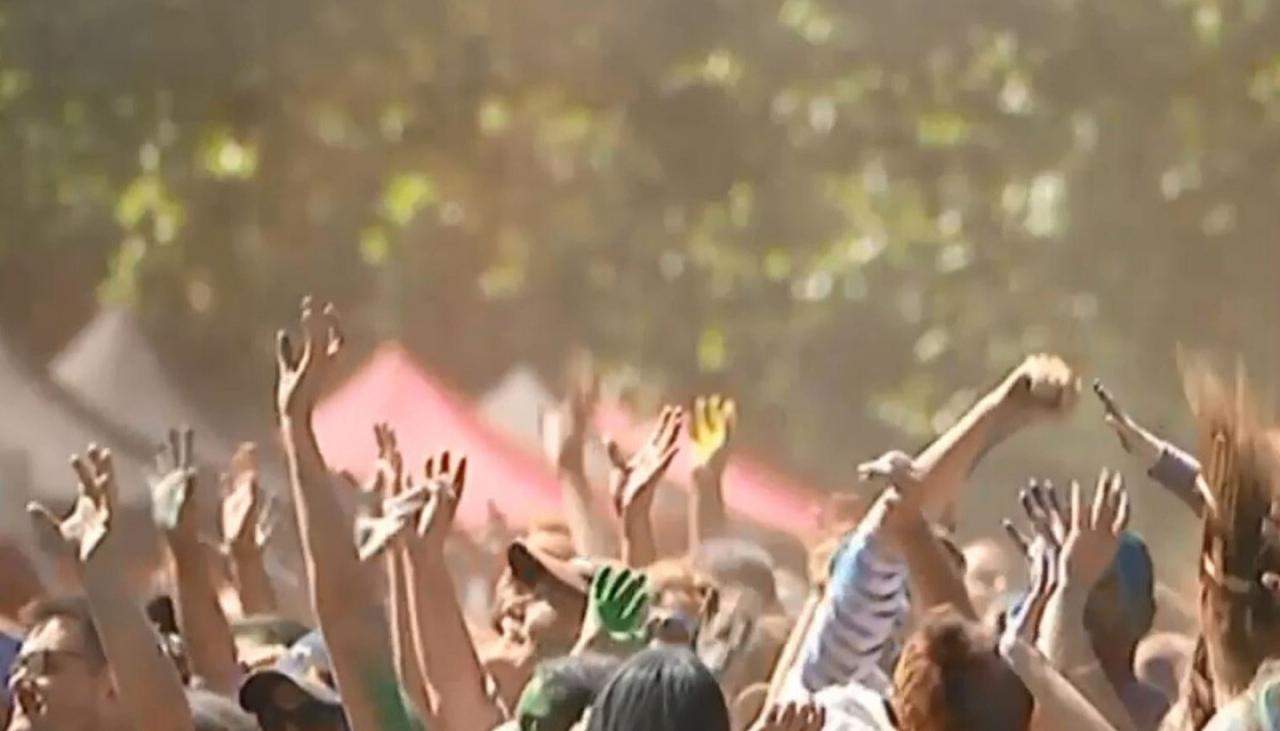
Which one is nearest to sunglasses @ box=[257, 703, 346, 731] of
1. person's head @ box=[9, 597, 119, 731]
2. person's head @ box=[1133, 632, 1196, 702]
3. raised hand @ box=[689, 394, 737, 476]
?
person's head @ box=[9, 597, 119, 731]

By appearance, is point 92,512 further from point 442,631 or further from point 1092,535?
point 1092,535

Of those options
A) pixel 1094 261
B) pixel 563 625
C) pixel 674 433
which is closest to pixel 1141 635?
pixel 563 625

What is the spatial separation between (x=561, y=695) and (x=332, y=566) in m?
0.32

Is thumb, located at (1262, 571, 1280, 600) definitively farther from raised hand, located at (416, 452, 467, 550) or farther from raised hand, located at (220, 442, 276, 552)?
raised hand, located at (220, 442, 276, 552)

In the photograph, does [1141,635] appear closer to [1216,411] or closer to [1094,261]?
[1216,411]

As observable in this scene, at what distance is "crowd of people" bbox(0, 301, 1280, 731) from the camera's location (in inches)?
57.1

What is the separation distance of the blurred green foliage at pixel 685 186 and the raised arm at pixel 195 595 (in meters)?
1.35

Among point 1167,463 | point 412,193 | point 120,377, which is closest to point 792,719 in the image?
point 1167,463

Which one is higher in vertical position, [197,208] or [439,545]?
[197,208]

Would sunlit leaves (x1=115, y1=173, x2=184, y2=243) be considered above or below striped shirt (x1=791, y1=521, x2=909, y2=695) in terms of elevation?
above

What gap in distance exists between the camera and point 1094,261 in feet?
10.5

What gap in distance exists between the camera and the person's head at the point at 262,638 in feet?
6.80

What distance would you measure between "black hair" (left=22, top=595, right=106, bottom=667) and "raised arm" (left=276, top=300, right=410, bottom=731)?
15cm

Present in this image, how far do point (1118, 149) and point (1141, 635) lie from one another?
4.59 ft
